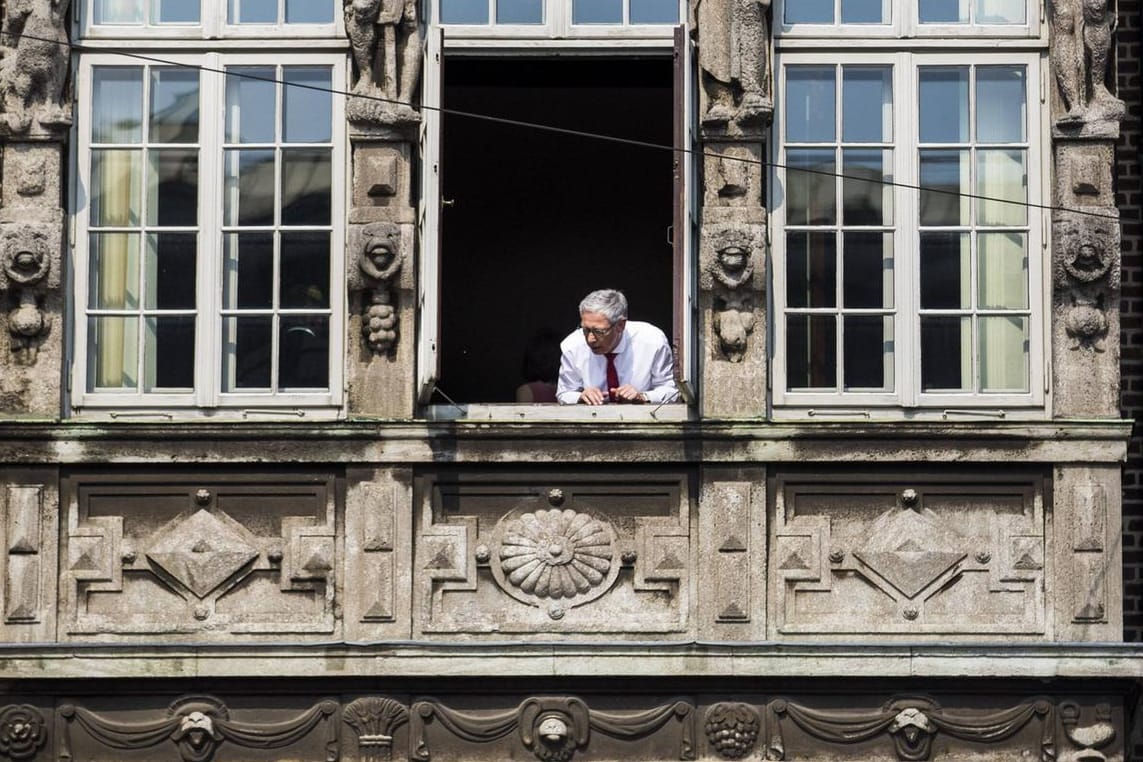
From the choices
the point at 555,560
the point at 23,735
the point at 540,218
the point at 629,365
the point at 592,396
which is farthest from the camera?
the point at 540,218

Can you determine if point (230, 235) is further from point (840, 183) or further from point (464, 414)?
point (840, 183)

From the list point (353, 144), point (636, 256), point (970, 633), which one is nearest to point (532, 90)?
point (636, 256)

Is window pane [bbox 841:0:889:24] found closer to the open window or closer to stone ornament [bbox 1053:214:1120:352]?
stone ornament [bbox 1053:214:1120:352]

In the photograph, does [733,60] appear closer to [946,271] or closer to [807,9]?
[807,9]

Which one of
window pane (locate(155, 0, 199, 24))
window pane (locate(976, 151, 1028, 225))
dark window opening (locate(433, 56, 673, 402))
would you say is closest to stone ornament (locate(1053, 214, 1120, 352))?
window pane (locate(976, 151, 1028, 225))

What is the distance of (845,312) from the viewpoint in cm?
1695

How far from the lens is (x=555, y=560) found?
54.3 ft

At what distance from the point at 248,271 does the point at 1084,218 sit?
4500 mm

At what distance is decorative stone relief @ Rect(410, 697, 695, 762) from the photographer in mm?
16406

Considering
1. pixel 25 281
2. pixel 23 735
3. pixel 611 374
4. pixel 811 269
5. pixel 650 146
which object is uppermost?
pixel 650 146

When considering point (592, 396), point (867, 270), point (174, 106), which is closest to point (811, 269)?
point (867, 270)

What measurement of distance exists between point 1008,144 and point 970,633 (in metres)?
2.69

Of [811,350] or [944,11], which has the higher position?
[944,11]

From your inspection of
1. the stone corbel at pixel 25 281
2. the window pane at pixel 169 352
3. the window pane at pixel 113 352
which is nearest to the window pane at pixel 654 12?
the window pane at pixel 169 352
